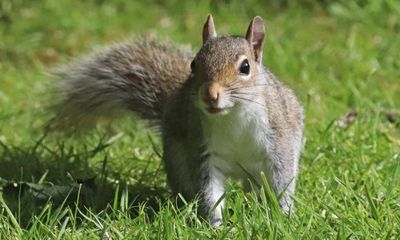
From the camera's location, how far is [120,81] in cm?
386

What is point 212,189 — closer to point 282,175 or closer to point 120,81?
point 282,175

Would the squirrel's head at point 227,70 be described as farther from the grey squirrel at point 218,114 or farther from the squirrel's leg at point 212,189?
the squirrel's leg at point 212,189

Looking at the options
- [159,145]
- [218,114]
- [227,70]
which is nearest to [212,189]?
[218,114]

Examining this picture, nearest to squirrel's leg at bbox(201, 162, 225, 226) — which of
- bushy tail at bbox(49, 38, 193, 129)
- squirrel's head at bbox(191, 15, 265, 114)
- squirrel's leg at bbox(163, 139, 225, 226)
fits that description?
squirrel's leg at bbox(163, 139, 225, 226)

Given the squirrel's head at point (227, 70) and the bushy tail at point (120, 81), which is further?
the bushy tail at point (120, 81)

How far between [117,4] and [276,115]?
3265 millimetres

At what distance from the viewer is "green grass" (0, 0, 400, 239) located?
3033 mm

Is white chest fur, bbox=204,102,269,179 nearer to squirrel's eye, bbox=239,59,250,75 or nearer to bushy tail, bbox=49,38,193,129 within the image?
squirrel's eye, bbox=239,59,250,75

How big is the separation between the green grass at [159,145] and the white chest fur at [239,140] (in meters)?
0.11

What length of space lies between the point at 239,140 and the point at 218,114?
0.19 metres

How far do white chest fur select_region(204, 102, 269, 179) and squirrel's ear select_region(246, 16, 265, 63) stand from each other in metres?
0.18

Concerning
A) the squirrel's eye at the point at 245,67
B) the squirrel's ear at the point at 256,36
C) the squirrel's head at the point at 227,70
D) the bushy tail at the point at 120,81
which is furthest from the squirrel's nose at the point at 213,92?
the bushy tail at the point at 120,81

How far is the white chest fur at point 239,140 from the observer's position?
3.19m

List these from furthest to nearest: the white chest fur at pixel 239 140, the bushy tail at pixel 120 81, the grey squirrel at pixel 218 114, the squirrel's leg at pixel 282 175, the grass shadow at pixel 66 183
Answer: the bushy tail at pixel 120 81
the grass shadow at pixel 66 183
the squirrel's leg at pixel 282 175
the white chest fur at pixel 239 140
the grey squirrel at pixel 218 114
